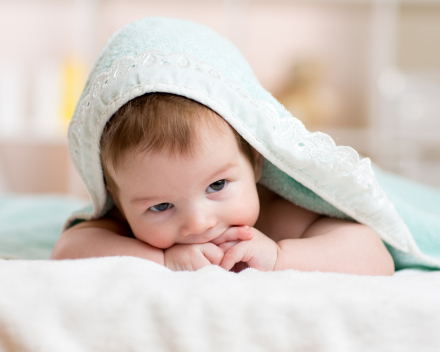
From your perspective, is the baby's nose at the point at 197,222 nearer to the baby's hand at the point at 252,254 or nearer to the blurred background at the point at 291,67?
the baby's hand at the point at 252,254

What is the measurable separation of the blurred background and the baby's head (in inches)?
73.9

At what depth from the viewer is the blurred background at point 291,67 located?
235 centimetres

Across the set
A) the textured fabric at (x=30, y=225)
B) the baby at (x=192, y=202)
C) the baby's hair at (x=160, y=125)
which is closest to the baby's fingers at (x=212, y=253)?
the baby at (x=192, y=202)

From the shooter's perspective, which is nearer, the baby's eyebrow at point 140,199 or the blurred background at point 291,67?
the baby's eyebrow at point 140,199

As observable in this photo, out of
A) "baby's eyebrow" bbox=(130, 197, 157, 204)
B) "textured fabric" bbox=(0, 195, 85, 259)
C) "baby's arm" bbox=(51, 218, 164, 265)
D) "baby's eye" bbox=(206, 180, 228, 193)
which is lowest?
"textured fabric" bbox=(0, 195, 85, 259)

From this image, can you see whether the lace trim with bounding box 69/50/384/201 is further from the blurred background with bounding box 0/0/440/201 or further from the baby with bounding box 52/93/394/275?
the blurred background with bounding box 0/0/440/201

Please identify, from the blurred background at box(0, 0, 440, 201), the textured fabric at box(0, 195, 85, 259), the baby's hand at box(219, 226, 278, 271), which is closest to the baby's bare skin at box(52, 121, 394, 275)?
the baby's hand at box(219, 226, 278, 271)

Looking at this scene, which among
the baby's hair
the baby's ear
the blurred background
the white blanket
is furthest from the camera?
the blurred background

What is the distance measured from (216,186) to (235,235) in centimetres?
7

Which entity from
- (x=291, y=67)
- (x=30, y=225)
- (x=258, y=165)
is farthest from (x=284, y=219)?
(x=291, y=67)

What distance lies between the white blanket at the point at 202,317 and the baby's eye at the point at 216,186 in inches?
7.8

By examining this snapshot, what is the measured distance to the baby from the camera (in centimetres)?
57

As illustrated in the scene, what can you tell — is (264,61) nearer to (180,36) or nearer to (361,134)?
(361,134)

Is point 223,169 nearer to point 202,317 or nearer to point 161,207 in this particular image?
point 161,207
